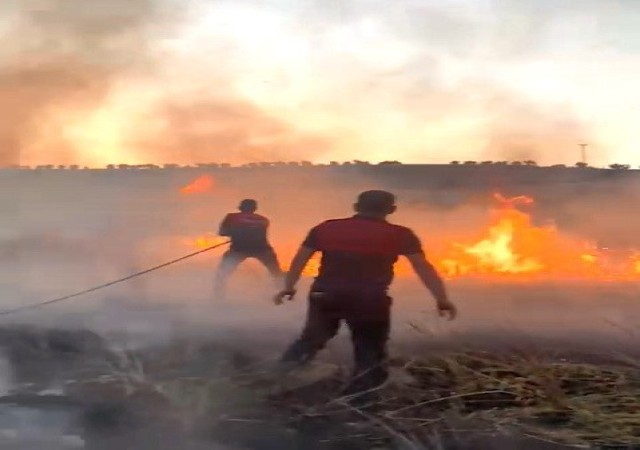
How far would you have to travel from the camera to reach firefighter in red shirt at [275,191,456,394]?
7.31ft

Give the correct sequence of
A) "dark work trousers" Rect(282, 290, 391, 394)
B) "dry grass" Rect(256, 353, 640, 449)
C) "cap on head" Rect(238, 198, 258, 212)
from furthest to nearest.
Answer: "cap on head" Rect(238, 198, 258, 212) < "dark work trousers" Rect(282, 290, 391, 394) < "dry grass" Rect(256, 353, 640, 449)

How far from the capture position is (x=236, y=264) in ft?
7.54

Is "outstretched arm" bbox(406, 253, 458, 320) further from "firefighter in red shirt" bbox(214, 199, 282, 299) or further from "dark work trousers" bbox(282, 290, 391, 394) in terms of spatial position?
"firefighter in red shirt" bbox(214, 199, 282, 299)

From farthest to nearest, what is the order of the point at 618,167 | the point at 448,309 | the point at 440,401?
the point at 618,167
the point at 448,309
the point at 440,401

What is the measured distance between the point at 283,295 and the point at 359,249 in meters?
0.28

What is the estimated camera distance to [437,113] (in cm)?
236

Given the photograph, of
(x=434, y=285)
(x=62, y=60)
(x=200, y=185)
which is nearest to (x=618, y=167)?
(x=434, y=285)

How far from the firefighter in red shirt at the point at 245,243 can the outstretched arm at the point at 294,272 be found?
0.04 m

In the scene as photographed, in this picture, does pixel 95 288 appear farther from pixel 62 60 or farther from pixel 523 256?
pixel 523 256

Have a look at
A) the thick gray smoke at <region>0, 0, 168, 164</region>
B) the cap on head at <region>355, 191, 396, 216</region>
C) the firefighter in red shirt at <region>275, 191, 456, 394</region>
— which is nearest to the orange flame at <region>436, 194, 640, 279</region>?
the firefighter in red shirt at <region>275, 191, 456, 394</region>

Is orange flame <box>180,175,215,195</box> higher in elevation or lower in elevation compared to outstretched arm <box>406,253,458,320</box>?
higher

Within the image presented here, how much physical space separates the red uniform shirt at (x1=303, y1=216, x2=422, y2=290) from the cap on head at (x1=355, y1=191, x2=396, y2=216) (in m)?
0.03

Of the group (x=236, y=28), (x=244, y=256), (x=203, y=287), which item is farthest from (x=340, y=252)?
(x=236, y=28)

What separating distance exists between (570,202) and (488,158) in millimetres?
295
